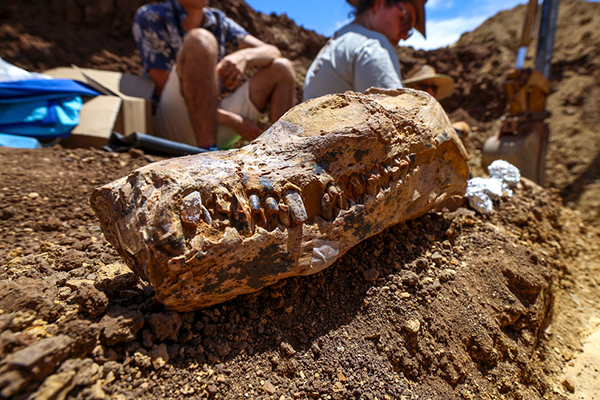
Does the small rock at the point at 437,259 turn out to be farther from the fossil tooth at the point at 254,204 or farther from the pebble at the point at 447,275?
the fossil tooth at the point at 254,204

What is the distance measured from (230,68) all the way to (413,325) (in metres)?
2.24

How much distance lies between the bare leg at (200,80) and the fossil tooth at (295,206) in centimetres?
183

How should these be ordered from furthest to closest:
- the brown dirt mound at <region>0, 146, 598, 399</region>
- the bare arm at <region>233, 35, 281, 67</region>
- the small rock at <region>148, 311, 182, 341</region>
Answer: the bare arm at <region>233, 35, 281, 67</region>, the small rock at <region>148, 311, 182, 341</region>, the brown dirt mound at <region>0, 146, 598, 399</region>

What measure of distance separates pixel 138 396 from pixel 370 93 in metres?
1.58

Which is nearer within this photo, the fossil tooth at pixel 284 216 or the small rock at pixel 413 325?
the fossil tooth at pixel 284 216

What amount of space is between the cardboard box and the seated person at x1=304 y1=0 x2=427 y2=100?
4.44 ft

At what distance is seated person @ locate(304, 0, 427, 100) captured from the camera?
2398mm

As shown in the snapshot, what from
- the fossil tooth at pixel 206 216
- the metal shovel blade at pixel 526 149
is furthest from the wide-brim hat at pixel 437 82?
the fossil tooth at pixel 206 216

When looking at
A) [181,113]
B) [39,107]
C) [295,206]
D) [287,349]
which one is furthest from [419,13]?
[39,107]

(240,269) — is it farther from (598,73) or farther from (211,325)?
(598,73)

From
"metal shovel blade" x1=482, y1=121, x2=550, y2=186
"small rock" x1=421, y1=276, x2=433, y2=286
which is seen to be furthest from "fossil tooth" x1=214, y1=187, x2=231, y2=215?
"metal shovel blade" x1=482, y1=121, x2=550, y2=186

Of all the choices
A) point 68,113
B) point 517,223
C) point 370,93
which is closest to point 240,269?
point 370,93

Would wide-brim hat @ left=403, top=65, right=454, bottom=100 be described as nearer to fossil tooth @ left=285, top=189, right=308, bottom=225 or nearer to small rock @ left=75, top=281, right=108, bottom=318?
fossil tooth @ left=285, top=189, right=308, bottom=225

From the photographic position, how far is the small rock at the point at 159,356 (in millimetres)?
999
